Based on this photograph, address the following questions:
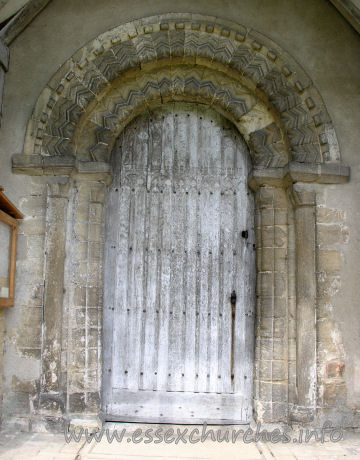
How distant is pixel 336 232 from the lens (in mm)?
Result: 4402

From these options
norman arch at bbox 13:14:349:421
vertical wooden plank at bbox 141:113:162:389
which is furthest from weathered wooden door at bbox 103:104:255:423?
norman arch at bbox 13:14:349:421

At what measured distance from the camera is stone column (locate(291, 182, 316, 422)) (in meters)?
4.21

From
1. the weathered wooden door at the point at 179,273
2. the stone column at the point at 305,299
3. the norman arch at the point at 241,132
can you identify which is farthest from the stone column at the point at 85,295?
the stone column at the point at 305,299

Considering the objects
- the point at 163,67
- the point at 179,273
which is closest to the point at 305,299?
the point at 179,273

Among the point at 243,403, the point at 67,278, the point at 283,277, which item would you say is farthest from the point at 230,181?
the point at 243,403

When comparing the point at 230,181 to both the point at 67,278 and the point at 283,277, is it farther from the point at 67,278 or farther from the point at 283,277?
the point at 67,278

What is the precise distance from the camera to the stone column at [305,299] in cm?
421

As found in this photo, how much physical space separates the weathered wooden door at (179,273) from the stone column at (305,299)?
481 millimetres

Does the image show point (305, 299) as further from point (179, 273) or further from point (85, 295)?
point (85, 295)

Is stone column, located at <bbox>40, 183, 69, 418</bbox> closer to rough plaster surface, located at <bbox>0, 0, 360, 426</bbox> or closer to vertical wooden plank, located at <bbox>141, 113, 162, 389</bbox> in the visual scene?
rough plaster surface, located at <bbox>0, 0, 360, 426</bbox>

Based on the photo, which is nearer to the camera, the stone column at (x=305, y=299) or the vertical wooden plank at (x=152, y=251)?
the stone column at (x=305, y=299)

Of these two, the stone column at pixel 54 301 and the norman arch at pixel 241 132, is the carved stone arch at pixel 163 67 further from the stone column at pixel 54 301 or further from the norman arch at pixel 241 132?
the stone column at pixel 54 301

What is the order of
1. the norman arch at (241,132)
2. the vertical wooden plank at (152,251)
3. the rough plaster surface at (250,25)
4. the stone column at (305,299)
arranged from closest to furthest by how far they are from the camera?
1. the stone column at (305,299)
2. the norman arch at (241,132)
3. the rough plaster surface at (250,25)
4. the vertical wooden plank at (152,251)

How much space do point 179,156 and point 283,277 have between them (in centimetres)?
154
